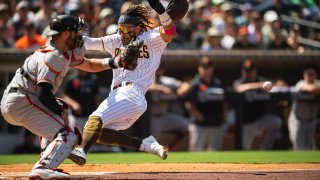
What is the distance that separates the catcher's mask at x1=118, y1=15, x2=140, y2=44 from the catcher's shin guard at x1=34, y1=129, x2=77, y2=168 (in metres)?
1.84

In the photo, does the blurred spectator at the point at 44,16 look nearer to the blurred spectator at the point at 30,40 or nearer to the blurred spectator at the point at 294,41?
the blurred spectator at the point at 30,40

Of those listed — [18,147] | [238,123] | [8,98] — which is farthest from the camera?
[238,123]

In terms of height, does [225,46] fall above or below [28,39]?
below

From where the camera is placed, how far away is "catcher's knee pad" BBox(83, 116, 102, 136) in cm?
636

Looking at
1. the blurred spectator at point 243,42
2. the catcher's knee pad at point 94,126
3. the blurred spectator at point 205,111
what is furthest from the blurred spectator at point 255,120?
the catcher's knee pad at point 94,126

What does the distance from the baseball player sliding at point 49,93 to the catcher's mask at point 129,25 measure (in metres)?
1.14

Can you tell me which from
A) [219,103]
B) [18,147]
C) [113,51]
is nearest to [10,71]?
[18,147]

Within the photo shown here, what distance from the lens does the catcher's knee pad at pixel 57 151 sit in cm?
550

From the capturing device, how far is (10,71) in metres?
11.7

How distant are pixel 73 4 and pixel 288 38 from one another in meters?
4.56

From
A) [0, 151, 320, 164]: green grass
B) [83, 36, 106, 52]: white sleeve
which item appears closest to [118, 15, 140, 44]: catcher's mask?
[83, 36, 106, 52]: white sleeve

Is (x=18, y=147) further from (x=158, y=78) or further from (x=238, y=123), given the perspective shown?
(x=238, y=123)

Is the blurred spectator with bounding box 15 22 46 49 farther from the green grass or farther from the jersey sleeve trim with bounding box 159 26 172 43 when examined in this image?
the jersey sleeve trim with bounding box 159 26 172 43

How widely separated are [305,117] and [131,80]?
19.9 ft
